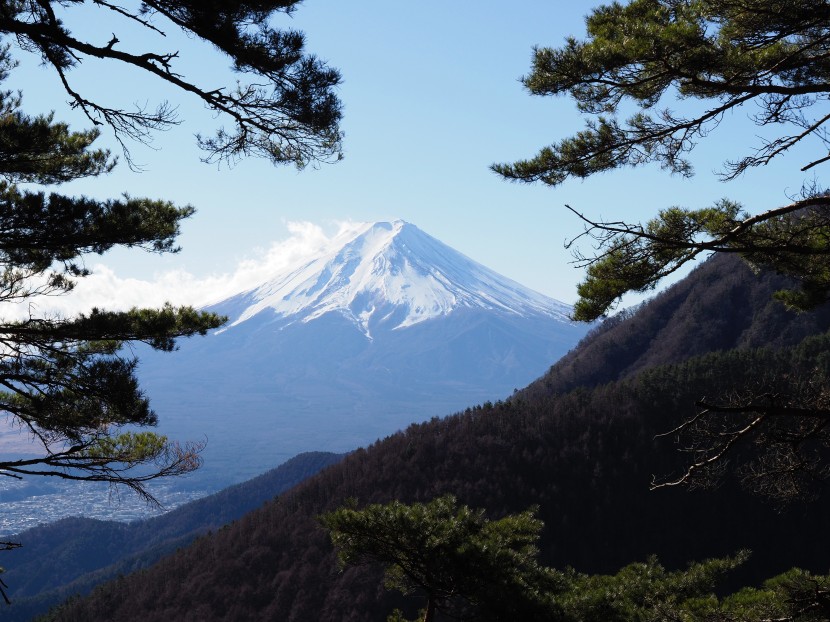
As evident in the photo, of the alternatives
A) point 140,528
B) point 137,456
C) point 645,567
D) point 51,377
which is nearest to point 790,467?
point 645,567

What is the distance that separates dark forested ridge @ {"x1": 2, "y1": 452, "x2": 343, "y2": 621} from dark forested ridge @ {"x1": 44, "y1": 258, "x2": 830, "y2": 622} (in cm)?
3558

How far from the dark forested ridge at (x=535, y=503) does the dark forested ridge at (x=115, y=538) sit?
35.6 m

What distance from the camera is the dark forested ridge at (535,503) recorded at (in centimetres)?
6147

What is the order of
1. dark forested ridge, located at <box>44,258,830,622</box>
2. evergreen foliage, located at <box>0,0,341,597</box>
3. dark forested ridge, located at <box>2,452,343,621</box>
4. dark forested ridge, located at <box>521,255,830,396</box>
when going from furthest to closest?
dark forested ridge, located at <box>2,452,343,621</box>
dark forested ridge, located at <box>521,255,830,396</box>
dark forested ridge, located at <box>44,258,830,622</box>
evergreen foliage, located at <box>0,0,341,597</box>

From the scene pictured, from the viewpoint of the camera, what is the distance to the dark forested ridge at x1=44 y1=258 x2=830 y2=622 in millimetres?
61469

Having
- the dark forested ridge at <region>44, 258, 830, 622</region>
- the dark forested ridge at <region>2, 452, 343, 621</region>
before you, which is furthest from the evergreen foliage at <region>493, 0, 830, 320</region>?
the dark forested ridge at <region>2, 452, 343, 621</region>

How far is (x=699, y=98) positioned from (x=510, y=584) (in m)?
5.96

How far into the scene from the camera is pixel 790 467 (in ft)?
19.8

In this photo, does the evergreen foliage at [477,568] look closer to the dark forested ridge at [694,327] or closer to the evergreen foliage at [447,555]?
the evergreen foliage at [447,555]

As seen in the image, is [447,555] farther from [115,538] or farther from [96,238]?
[115,538]

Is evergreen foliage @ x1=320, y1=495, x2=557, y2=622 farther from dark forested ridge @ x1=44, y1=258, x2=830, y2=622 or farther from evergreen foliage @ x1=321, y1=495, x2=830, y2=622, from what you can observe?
dark forested ridge @ x1=44, y1=258, x2=830, y2=622

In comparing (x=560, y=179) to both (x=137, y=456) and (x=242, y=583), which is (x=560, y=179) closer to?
(x=137, y=456)

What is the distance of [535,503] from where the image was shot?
57.8 m

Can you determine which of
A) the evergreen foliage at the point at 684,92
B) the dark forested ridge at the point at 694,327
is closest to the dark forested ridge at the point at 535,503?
the dark forested ridge at the point at 694,327
